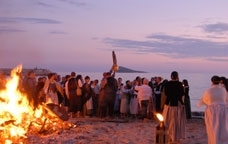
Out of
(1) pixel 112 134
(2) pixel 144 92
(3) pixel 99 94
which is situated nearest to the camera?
(1) pixel 112 134

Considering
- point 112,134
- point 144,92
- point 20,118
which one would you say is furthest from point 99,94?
point 20,118

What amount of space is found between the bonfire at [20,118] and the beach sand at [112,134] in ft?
1.06

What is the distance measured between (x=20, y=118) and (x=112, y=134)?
2663 millimetres

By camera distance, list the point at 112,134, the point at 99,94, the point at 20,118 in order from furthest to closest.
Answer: the point at 99,94
the point at 112,134
the point at 20,118

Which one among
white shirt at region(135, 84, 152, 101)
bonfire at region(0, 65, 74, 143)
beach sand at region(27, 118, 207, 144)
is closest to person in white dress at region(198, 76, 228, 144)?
beach sand at region(27, 118, 207, 144)

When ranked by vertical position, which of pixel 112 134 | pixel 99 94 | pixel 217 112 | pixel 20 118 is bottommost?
pixel 112 134

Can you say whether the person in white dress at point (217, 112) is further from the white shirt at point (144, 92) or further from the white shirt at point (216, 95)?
the white shirt at point (144, 92)

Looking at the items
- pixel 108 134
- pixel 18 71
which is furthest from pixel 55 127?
pixel 18 71

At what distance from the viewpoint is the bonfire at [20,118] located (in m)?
11.5

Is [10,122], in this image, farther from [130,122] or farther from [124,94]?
[124,94]

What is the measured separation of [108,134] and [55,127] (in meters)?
1.55

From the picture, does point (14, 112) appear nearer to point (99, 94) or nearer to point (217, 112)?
point (99, 94)

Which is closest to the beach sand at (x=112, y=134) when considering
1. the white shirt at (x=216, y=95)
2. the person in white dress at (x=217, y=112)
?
the person in white dress at (x=217, y=112)

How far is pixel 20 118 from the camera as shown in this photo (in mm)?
12602
